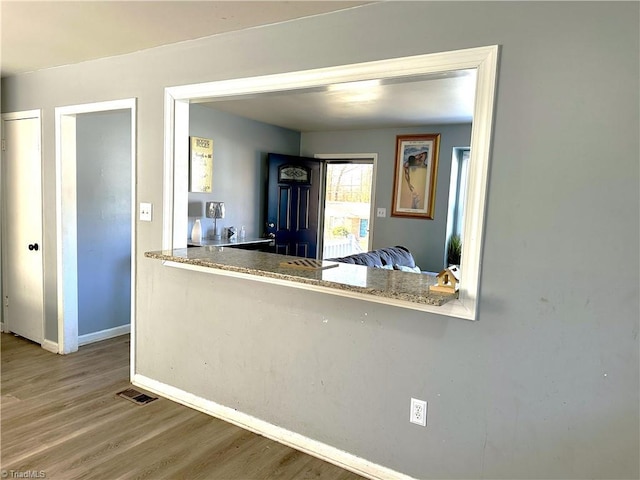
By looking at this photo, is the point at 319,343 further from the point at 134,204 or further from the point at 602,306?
the point at 134,204

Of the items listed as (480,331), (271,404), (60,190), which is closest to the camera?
(480,331)

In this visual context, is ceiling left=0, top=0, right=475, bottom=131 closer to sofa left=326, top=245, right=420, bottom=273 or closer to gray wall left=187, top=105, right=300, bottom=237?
gray wall left=187, top=105, right=300, bottom=237

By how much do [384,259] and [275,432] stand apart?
6.95ft

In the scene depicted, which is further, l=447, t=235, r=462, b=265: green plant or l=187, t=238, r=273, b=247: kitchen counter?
l=447, t=235, r=462, b=265: green plant

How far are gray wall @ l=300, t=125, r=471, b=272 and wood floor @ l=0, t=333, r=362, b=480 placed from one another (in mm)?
3662

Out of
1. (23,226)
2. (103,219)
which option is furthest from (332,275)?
(23,226)

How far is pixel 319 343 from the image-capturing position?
2285 mm

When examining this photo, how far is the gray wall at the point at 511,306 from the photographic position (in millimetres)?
1573

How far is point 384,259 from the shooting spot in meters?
4.18

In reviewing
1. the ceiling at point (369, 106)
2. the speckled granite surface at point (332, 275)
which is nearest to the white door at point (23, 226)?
the ceiling at point (369, 106)

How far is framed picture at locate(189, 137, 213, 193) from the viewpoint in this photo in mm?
4668

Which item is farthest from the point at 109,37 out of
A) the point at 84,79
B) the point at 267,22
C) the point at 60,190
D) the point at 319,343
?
the point at 319,343

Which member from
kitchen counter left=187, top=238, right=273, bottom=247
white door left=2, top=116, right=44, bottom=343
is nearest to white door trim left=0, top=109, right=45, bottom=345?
white door left=2, top=116, right=44, bottom=343

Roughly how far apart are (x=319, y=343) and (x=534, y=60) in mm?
1592
